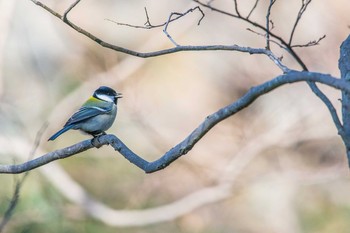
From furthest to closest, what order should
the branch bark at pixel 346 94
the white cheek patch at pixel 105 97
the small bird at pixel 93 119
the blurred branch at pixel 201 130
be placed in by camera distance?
the white cheek patch at pixel 105 97 → the small bird at pixel 93 119 → the branch bark at pixel 346 94 → the blurred branch at pixel 201 130

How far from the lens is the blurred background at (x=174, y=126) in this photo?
845cm

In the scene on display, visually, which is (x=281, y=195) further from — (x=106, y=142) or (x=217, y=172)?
(x=106, y=142)

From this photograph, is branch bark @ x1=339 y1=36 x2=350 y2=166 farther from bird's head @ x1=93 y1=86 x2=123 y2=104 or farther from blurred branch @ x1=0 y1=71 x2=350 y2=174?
bird's head @ x1=93 y1=86 x2=123 y2=104

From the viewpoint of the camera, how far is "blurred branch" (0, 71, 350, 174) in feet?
7.09

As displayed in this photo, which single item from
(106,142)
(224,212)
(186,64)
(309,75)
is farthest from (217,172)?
(309,75)

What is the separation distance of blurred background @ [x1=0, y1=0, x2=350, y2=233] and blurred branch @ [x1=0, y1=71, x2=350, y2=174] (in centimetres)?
480

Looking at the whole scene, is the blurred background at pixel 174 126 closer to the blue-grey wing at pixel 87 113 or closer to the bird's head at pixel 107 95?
the bird's head at pixel 107 95

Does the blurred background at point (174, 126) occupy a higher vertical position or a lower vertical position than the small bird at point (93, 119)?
higher

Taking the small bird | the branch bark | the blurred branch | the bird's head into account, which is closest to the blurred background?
the bird's head

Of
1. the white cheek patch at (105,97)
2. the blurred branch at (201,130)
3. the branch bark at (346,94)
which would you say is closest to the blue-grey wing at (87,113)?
the white cheek patch at (105,97)

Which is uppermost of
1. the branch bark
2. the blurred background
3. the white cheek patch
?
the blurred background

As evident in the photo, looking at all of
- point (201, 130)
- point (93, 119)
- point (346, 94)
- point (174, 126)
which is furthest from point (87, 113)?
point (174, 126)

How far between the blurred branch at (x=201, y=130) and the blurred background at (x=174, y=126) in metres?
4.80

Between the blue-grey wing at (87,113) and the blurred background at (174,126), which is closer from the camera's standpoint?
the blue-grey wing at (87,113)
